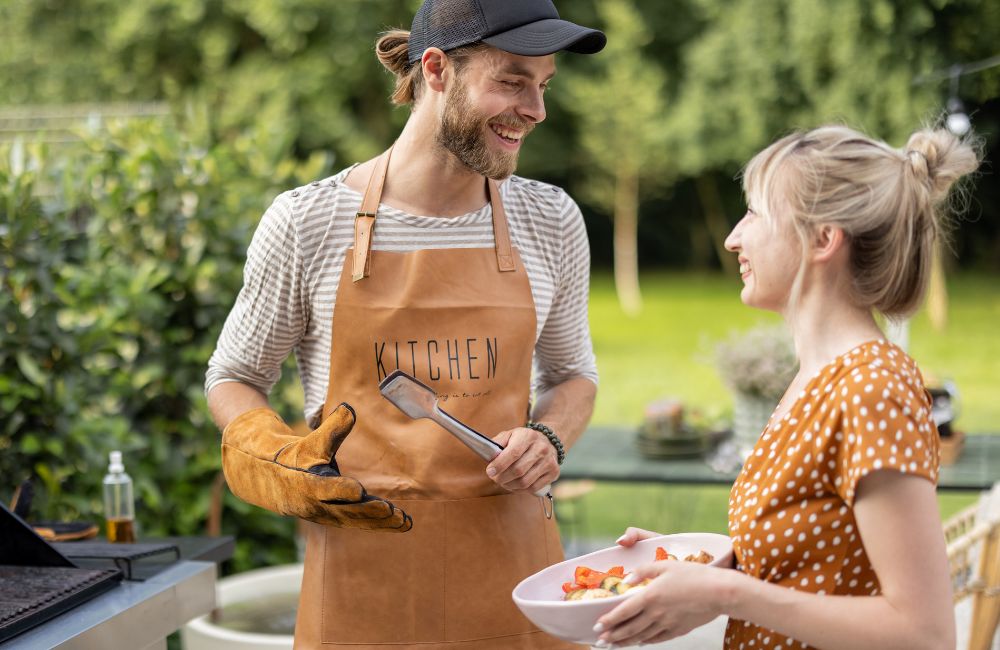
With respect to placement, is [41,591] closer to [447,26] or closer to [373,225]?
[373,225]

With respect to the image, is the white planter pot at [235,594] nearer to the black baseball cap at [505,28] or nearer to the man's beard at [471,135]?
the man's beard at [471,135]

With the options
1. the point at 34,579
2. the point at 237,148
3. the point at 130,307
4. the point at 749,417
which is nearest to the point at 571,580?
the point at 34,579

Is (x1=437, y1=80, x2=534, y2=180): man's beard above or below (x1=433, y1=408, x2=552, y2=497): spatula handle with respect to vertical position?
above

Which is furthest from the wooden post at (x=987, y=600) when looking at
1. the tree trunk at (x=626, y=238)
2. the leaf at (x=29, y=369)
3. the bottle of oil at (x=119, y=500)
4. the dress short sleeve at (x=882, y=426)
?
the tree trunk at (x=626, y=238)

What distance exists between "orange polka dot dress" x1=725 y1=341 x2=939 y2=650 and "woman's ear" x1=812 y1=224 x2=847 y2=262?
11 centimetres

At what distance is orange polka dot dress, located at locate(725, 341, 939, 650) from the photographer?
119 cm

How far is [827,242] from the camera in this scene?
1.30m

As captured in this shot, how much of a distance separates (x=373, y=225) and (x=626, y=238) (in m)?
13.0

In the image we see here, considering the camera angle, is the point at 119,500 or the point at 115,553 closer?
the point at 115,553

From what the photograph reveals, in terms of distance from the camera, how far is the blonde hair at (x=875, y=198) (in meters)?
1.28

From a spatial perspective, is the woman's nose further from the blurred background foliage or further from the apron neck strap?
the apron neck strap

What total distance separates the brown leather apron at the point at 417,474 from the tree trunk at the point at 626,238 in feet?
40.2

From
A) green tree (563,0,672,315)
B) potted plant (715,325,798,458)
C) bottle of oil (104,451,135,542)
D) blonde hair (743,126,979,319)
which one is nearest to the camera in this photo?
blonde hair (743,126,979,319)

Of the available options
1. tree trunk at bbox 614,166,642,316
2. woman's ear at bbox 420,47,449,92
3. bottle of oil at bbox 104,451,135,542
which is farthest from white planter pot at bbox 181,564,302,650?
tree trunk at bbox 614,166,642,316
